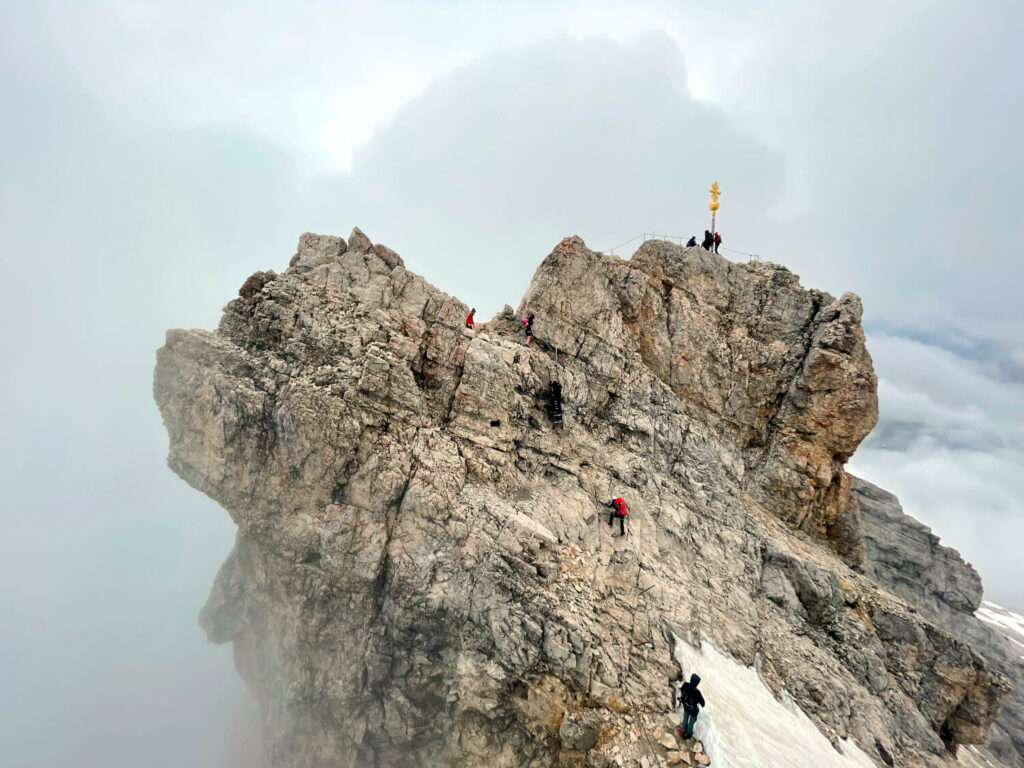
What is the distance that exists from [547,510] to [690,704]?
31.0 ft

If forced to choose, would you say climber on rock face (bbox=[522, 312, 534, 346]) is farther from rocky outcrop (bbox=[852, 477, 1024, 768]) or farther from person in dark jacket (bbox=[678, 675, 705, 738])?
rocky outcrop (bbox=[852, 477, 1024, 768])

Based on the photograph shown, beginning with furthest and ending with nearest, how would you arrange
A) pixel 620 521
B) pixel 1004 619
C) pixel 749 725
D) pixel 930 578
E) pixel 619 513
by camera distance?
pixel 1004 619, pixel 930 578, pixel 620 521, pixel 619 513, pixel 749 725

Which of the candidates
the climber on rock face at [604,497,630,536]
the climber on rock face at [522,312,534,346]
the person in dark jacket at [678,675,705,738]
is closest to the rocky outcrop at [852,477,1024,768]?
the climber on rock face at [604,497,630,536]

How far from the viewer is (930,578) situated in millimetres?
51125

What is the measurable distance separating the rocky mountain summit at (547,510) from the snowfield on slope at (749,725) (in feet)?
1.78

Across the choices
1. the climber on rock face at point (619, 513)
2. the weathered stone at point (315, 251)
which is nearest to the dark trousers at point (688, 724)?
the climber on rock face at point (619, 513)

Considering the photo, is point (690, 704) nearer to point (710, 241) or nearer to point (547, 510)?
point (547, 510)

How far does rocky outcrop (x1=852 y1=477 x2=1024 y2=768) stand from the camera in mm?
50500

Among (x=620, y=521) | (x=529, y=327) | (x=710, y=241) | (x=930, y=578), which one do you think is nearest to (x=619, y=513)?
(x=620, y=521)

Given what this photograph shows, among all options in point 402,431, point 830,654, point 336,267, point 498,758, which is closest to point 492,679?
point 498,758

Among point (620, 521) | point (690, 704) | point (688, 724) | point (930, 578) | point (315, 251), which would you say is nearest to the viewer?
point (690, 704)

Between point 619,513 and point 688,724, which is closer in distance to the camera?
point 688,724

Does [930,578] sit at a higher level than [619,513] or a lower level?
higher

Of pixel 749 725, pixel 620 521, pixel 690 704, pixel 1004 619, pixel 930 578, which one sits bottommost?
pixel 749 725
